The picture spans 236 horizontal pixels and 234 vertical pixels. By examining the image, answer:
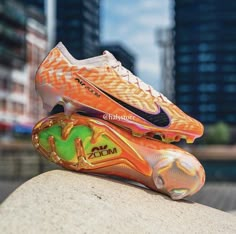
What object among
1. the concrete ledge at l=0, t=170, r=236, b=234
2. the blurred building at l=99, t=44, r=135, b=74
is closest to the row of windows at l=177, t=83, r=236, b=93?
the blurred building at l=99, t=44, r=135, b=74

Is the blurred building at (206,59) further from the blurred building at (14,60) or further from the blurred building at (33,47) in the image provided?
the blurred building at (14,60)

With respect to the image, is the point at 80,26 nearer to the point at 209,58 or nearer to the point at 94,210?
the point at 94,210

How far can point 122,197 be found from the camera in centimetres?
428

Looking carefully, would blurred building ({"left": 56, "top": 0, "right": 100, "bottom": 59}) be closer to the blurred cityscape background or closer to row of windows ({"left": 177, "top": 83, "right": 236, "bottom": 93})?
the blurred cityscape background

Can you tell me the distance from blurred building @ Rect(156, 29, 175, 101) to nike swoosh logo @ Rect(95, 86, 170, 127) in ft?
191

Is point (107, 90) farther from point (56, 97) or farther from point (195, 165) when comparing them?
point (195, 165)

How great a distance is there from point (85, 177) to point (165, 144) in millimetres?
782

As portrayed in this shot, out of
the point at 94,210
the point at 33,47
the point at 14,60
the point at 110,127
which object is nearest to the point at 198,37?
the point at 33,47

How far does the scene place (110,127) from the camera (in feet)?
15.1

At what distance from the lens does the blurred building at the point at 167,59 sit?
65.9m

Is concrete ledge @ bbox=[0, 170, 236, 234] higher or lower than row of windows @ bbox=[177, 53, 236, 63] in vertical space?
higher

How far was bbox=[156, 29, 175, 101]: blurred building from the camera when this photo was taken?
65938mm

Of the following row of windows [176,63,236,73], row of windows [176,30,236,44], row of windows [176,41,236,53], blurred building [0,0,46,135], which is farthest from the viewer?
row of windows [176,30,236,44]

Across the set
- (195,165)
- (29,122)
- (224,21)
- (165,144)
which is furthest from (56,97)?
(224,21)
